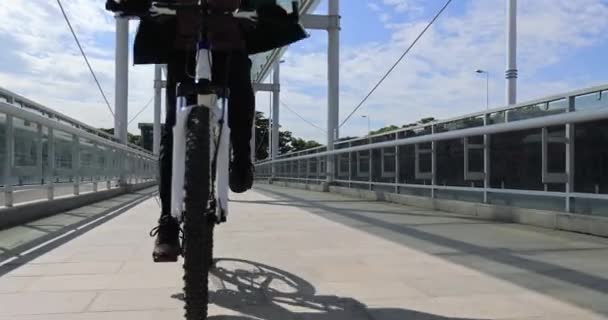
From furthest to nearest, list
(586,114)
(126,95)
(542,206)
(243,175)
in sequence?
1. (126,95)
2. (542,206)
3. (586,114)
4. (243,175)

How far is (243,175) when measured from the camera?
3154 mm

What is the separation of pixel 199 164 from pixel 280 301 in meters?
0.99

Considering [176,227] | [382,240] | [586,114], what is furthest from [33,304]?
[586,114]

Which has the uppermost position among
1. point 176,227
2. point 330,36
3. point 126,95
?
point 330,36

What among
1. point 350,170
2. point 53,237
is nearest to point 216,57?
point 53,237

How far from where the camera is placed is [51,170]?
7281 millimetres

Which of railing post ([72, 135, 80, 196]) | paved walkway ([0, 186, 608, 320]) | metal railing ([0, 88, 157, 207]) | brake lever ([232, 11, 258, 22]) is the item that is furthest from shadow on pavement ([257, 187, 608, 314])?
railing post ([72, 135, 80, 196])

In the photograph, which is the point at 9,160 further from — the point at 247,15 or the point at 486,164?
the point at 486,164

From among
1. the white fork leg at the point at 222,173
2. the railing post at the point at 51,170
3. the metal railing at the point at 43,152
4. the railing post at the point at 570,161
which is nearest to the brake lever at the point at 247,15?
the white fork leg at the point at 222,173

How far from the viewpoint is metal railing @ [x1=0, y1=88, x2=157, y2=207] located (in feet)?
19.0

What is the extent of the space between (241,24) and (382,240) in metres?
2.92

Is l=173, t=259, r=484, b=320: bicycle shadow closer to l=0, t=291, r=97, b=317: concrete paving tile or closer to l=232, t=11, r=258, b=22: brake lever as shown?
l=0, t=291, r=97, b=317: concrete paving tile

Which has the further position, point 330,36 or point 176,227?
point 330,36

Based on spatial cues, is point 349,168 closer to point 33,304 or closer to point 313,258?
point 313,258
